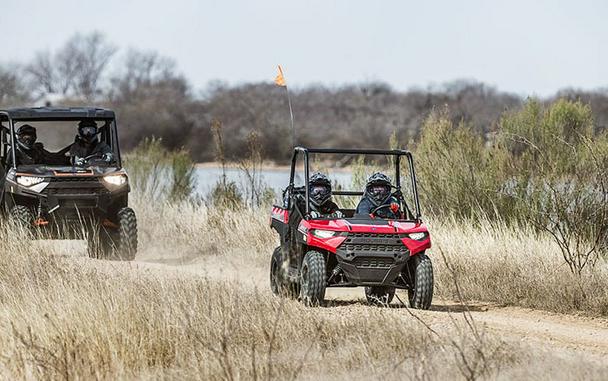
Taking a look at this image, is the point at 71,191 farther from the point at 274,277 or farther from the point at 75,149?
the point at 274,277

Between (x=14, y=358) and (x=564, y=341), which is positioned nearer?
(x=14, y=358)

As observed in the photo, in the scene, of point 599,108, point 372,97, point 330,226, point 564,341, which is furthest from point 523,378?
point 372,97

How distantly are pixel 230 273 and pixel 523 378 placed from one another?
8.44 meters

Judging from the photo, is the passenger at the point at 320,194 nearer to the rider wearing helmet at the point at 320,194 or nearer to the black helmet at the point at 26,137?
the rider wearing helmet at the point at 320,194

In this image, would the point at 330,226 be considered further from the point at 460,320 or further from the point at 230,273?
the point at 230,273

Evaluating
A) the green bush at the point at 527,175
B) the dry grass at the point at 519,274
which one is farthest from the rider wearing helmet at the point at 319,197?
the green bush at the point at 527,175

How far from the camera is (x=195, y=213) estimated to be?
790 inches

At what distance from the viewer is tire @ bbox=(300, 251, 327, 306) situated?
10906 millimetres

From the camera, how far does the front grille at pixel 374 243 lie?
11.0 m

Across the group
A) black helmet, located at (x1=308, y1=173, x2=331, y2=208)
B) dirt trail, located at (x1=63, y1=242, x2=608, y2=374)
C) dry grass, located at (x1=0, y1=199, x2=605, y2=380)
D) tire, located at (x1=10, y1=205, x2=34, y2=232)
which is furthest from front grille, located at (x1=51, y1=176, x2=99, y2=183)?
black helmet, located at (x1=308, y1=173, x2=331, y2=208)

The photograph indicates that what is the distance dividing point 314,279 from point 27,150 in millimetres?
6397

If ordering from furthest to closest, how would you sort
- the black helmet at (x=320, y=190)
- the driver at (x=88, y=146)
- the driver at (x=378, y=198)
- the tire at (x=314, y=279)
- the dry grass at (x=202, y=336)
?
the driver at (x=88, y=146) → the black helmet at (x=320, y=190) → the driver at (x=378, y=198) → the tire at (x=314, y=279) → the dry grass at (x=202, y=336)

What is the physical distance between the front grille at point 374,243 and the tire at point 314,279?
A: 0.26 metres

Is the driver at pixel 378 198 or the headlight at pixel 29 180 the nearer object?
the driver at pixel 378 198
